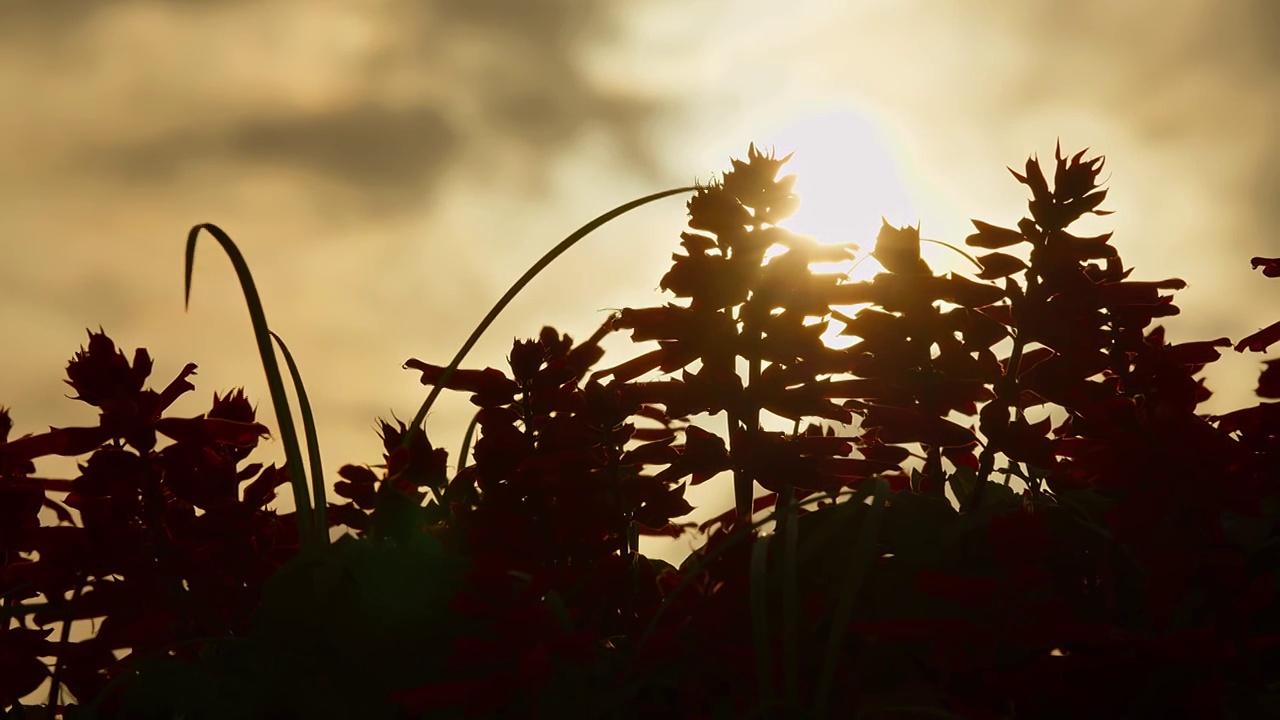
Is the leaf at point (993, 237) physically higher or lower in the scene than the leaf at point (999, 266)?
higher

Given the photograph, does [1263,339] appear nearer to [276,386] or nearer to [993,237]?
[993,237]

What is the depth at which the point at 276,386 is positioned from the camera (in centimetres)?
152

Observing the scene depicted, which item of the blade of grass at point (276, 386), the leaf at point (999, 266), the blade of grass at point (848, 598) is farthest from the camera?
the leaf at point (999, 266)

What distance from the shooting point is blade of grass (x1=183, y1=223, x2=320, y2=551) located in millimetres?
1518

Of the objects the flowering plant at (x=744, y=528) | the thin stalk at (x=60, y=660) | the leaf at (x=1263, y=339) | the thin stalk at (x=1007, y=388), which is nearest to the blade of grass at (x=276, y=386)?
the flowering plant at (x=744, y=528)

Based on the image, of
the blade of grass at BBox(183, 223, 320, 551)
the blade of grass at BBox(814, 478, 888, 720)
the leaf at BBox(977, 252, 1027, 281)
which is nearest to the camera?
the blade of grass at BBox(814, 478, 888, 720)

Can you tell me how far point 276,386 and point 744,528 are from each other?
66 centimetres

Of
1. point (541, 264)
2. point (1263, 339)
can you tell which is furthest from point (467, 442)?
point (1263, 339)

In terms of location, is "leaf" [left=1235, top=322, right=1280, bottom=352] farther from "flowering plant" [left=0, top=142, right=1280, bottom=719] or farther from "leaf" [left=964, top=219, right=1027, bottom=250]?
"leaf" [left=964, top=219, right=1027, bottom=250]

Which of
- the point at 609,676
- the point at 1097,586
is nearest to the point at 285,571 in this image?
the point at 609,676

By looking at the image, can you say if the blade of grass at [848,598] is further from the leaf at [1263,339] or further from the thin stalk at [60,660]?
the thin stalk at [60,660]

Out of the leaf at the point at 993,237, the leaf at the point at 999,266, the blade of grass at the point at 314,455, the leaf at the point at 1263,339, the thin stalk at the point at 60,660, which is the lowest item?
the thin stalk at the point at 60,660

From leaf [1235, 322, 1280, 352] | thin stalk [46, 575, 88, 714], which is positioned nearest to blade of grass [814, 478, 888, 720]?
leaf [1235, 322, 1280, 352]

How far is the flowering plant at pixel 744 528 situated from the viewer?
126 centimetres
